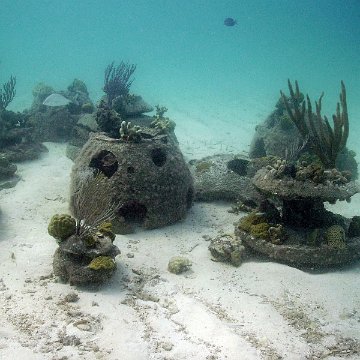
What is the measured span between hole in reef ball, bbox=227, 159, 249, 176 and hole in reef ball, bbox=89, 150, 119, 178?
3.72 metres

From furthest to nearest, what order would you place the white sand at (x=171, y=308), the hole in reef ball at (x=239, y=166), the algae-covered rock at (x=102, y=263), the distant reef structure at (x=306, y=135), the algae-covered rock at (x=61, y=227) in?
the hole in reef ball at (x=239, y=166) → the distant reef structure at (x=306, y=135) → the algae-covered rock at (x=61, y=227) → the algae-covered rock at (x=102, y=263) → the white sand at (x=171, y=308)

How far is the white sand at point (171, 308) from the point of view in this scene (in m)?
4.01

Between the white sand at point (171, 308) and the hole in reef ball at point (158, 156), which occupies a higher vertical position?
the hole in reef ball at point (158, 156)

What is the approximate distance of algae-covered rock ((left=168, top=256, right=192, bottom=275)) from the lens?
568 centimetres

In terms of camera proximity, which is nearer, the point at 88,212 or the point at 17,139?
the point at 88,212

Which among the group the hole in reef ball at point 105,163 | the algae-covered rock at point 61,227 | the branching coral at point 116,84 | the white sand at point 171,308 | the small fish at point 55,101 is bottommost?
the white sand at point 171,308

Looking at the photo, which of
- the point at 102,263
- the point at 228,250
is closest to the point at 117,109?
the point at 228,250

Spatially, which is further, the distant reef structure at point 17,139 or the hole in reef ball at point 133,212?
the distant reef structure at point 17,139

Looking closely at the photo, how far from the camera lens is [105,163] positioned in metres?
7.27

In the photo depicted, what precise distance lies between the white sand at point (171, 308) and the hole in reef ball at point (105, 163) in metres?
1.43

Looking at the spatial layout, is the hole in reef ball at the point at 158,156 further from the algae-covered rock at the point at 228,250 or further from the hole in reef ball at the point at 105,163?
the algae-covered rock at the point at 228,250

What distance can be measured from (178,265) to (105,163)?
2813mm

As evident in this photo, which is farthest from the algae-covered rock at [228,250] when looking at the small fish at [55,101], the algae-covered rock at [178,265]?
the small fish at [55,101]

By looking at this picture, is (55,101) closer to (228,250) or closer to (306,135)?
(306,135)
